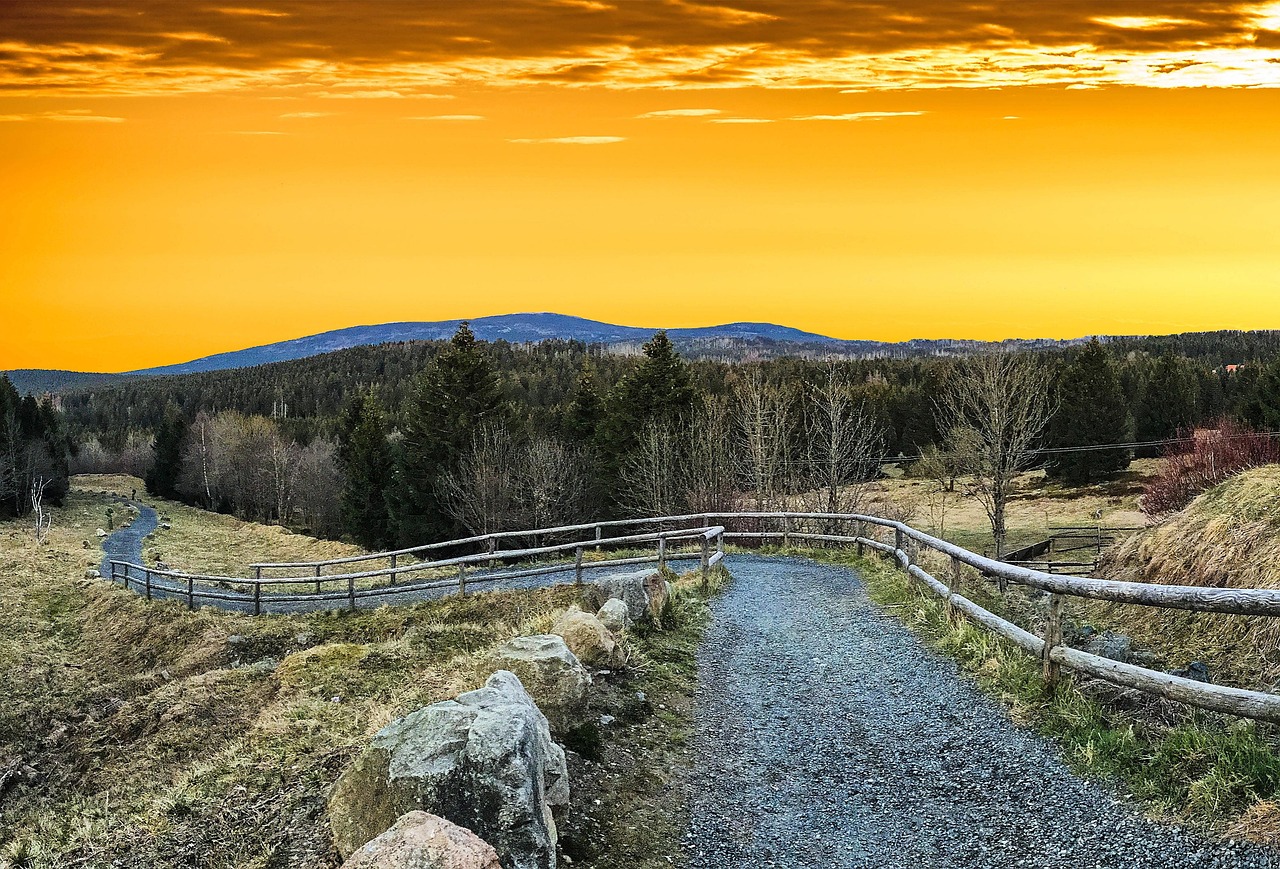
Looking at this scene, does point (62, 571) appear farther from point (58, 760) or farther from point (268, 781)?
point (268, 781)

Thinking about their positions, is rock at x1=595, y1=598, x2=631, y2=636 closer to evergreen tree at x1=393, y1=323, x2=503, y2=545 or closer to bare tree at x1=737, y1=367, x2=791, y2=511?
bare tree at x1=737, y1=367, x2=791, y2=511

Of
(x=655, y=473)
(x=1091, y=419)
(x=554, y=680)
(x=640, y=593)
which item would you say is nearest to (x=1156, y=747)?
(x=554, y=680)

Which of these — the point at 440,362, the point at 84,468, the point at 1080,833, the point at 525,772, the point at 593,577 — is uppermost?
the point at 440,362

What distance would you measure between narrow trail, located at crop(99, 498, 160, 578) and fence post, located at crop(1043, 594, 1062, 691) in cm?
3539

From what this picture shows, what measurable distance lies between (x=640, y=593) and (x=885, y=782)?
5.81 meters

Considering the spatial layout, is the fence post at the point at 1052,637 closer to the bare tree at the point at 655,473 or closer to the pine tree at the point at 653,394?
the bare tree at the point at 655,473

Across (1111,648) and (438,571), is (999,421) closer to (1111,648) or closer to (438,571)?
(438,571)

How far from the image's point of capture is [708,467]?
114 ft

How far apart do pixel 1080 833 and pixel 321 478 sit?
3048 inches

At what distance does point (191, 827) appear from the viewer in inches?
285

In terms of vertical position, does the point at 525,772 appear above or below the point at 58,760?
above

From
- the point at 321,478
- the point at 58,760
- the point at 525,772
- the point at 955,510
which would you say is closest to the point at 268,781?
the point at 525,772

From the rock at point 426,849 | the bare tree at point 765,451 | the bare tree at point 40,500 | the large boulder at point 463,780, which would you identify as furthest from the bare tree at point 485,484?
the rock at point 426,849

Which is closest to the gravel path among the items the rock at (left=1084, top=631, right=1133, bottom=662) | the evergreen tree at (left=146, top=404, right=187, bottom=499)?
the rock at (left=1084, top=631, right=1133, bottom=662)
